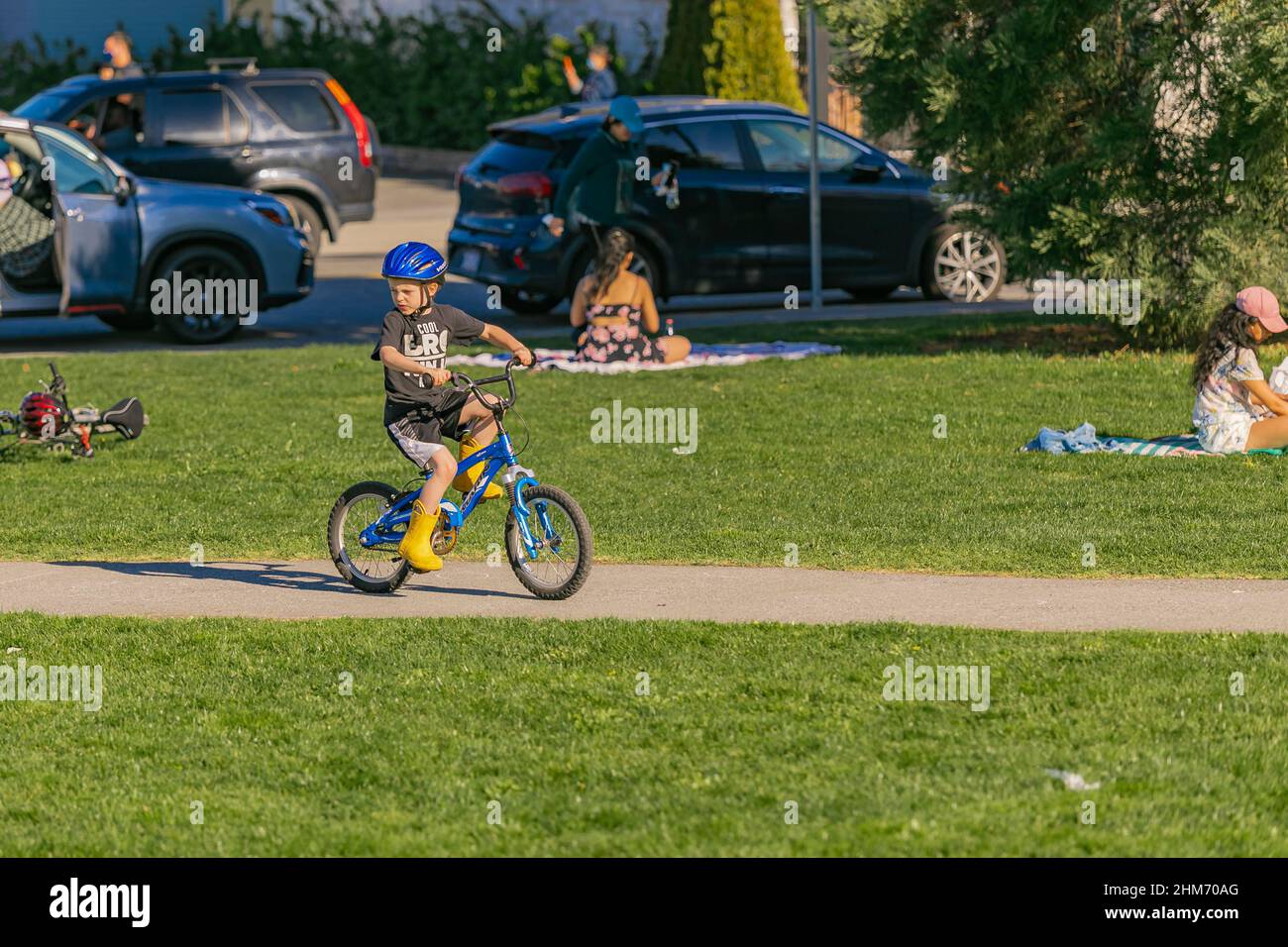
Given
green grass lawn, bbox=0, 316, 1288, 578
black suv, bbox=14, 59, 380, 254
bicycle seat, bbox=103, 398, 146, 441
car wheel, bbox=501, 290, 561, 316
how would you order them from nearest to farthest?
green grass lawn, bbox=0, 316, 1288, 578
bicycle seat, bbox=103, 398, 146, 441
car wheel, bbox=501, 290, 561, 316
black suv, bbox=14, 59, 380, 254

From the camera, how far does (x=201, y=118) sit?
73.8ft

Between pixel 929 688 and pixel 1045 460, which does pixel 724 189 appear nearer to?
pixel 1045 460

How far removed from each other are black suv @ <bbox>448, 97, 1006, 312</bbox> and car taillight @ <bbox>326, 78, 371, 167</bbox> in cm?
422

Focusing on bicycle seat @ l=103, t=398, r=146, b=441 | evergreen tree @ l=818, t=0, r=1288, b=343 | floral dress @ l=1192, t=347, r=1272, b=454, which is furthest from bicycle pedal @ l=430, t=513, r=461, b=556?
evergreen tree @ l=818, t=0, r=1288, b=343

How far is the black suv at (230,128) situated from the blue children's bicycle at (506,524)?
45.3ft

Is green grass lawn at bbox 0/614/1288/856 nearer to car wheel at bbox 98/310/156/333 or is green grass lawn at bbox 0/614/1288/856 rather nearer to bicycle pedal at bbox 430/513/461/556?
bicycle pedal at bbox 430/513/461/556

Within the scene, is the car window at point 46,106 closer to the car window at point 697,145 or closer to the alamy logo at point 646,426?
the car window at point 697,145

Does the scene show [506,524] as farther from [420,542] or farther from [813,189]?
[813,189]

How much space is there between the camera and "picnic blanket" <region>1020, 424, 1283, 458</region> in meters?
11.8

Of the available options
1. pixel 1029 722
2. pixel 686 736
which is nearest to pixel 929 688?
pixel 1029 722

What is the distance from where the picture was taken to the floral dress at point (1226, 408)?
11.6 metres
